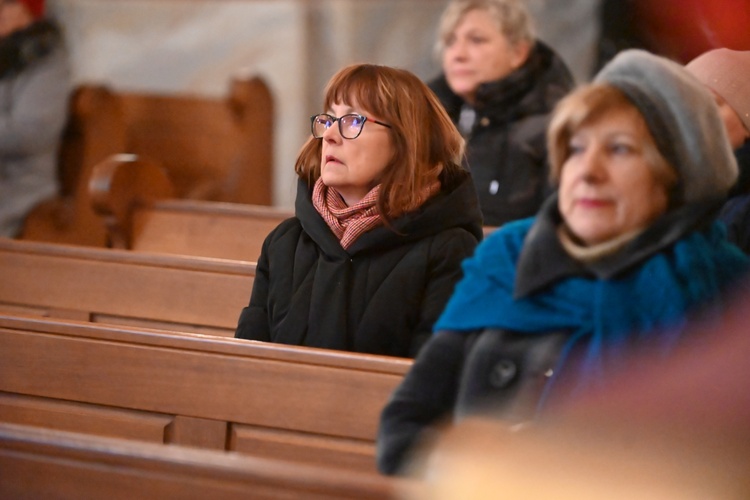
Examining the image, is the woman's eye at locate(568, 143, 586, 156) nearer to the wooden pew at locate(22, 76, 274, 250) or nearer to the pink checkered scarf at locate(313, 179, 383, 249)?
the pink checkered scarf at locate(313, 179, 383, 249)

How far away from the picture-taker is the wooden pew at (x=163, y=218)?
3.64 metres

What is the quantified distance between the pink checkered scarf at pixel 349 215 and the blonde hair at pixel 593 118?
2.28 feet

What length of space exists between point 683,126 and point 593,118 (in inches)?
5.4

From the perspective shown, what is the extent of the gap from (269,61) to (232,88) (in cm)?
59

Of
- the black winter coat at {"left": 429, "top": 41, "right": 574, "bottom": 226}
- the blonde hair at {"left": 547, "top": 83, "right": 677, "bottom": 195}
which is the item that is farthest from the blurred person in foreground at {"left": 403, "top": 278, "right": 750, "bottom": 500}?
the black winter coat at {"left": 429, "top": 41, "right": 574, "bottom": 226}

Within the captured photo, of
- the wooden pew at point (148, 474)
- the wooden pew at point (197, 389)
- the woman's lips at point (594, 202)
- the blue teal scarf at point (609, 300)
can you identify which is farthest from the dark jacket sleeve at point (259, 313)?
the woman's lips at point (594, 202)

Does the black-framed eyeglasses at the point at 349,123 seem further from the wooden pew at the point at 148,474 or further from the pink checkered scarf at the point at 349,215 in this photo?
the wooden pew at the point at 148,474

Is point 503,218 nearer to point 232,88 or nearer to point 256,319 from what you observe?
point 256,319

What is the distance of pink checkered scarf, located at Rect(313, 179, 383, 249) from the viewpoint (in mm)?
2400

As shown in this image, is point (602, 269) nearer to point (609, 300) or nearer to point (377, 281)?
point (609, 300)

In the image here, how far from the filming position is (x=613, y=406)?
5.44ft

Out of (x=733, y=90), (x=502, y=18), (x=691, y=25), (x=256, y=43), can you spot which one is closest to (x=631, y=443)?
(x=733, y=90)

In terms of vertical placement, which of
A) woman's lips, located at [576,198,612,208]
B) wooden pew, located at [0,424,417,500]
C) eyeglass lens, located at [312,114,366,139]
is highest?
woman's lips, located at [576,198,612,208]

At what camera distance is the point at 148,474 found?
70.7 inches
